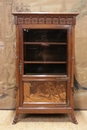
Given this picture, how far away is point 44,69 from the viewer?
2.44 metres

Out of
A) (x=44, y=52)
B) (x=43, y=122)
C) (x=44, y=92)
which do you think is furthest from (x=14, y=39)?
(x=43, y=122)

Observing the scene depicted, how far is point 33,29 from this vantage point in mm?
2287

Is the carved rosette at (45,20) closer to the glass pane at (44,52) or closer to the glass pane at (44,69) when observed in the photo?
the glass pane at (44,52)

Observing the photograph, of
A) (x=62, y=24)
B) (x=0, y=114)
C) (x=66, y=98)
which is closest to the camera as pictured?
(x=62, y=24)

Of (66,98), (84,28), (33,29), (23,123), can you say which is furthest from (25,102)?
(84,28)

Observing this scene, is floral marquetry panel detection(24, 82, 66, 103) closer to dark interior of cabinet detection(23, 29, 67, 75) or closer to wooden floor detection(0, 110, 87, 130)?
dark interior of cabinet detection(23, 29, 67, 75)

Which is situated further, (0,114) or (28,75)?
(0,114)

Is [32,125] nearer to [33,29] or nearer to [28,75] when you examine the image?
[28,75]

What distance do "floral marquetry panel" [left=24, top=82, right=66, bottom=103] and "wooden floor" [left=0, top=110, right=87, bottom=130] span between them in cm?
36

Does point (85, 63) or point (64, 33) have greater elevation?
point (64, 33)

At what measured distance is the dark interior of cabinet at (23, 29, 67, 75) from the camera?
2.34 m

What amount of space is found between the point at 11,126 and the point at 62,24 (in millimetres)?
1672

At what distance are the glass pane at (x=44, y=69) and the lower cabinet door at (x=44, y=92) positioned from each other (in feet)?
0.54

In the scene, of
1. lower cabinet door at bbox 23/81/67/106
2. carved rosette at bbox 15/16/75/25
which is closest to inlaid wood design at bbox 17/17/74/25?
carved rosette at bbox 15/16/75/25
